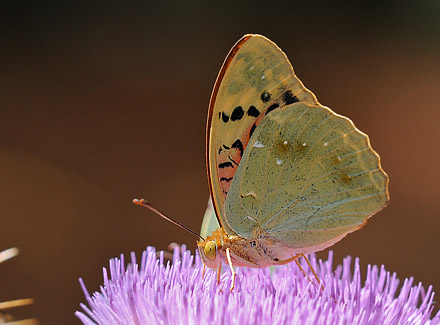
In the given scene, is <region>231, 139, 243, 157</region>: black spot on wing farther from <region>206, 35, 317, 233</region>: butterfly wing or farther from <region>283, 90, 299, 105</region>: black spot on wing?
<region>283, 90, 299, 105</region>: black spot on wing

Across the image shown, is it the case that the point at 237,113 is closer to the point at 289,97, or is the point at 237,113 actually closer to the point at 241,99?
the point at 241,99

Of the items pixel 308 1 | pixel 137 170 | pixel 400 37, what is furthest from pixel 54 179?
pixel 400 37

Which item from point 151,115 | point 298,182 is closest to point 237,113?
point 298,182

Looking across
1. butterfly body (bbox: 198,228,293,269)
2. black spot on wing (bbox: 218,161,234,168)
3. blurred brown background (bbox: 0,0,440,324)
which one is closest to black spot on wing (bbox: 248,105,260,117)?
black spot on wing (bbox: 218,161,234,168)

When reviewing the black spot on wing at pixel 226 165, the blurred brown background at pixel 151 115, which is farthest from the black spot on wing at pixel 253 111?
the blurred brown background at pixel 151 115

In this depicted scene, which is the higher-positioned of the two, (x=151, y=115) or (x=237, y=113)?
(x=151, y=115)

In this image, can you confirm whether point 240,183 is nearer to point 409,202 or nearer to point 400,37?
point 409,202
